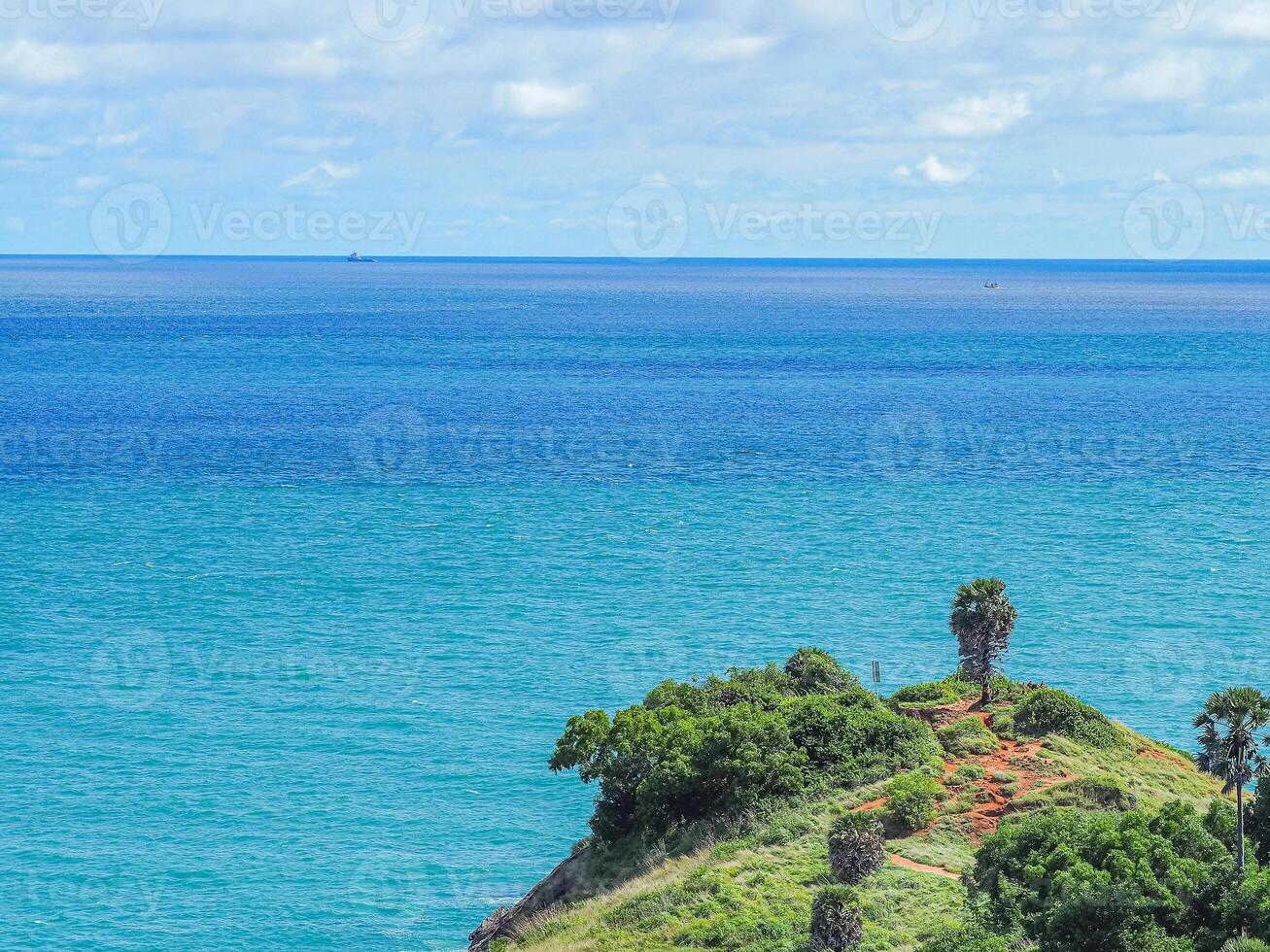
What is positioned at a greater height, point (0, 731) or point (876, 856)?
point (0, 731)

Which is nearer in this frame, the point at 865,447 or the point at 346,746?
the point at 346,746

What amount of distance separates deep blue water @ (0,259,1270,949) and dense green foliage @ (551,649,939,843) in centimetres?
568

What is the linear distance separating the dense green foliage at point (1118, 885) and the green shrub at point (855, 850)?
115 inches

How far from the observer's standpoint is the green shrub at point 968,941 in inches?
960

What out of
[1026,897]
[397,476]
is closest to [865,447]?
[397,476]

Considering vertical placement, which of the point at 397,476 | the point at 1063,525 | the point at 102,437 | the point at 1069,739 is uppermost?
the point at 102,437

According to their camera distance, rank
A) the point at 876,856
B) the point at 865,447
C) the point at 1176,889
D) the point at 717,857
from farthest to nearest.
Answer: the point at 865,447
the point at 717,857
the point at 876,856
the point at 1176,889

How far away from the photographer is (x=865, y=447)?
10450 cm

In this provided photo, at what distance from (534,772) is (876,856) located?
754 inches

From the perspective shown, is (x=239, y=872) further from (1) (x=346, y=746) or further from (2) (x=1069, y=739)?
(2) (x=1069, y=739)

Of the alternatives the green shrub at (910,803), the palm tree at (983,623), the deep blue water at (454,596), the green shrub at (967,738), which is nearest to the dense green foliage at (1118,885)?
the green shrub at (910,803)

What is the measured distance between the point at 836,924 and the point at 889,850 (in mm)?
5775

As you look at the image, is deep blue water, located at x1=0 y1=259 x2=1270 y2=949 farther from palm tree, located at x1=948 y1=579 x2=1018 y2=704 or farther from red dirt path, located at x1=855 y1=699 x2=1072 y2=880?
red dirt path, located at x1=855 y1=699 x2=1072 y2=880

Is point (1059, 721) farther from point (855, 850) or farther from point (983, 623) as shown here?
point (855, 850)
